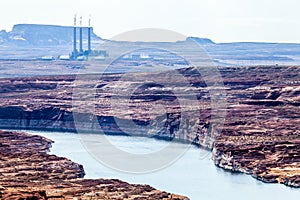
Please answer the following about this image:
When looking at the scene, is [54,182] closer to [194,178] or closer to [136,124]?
[194,178]

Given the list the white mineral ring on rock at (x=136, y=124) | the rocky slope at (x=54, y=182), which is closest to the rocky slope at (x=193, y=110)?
the white mineral ring on rock at (x=136, y=124)

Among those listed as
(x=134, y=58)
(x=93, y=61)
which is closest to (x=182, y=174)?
(x=93, y=61)

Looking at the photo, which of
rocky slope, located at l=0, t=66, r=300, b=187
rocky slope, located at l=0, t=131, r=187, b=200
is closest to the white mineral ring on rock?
rocky slope, located at l=0, t=66, r=300, b=187

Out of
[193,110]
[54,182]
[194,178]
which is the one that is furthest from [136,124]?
[54,182]

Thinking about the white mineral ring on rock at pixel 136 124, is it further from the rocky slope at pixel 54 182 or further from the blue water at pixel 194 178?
the rocky slope at pixel 54 182

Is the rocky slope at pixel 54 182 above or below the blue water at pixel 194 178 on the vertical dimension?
above
